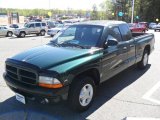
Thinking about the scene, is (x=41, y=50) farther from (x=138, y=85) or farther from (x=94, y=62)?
(x=138, y=85)

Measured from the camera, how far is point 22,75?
456 cm

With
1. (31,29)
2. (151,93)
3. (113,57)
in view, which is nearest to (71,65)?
(113,57)

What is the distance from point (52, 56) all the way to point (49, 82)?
76 centimetres

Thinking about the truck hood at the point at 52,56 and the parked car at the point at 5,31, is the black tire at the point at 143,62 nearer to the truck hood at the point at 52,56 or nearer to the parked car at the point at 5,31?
the truck hood at the point at 52,56

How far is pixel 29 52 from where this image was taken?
5.21m

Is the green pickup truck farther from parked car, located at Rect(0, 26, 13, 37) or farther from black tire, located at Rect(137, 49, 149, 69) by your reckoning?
parked car, located at Rect(0, 26, 13, 37)

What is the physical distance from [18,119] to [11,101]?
3.35 feet

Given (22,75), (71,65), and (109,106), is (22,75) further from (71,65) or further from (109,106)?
(109,106)

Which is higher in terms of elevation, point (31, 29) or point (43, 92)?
point (31, 29)

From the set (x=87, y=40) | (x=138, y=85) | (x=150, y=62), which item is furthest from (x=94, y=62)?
(x=150, y=62)

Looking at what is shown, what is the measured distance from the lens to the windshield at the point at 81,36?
555 cm

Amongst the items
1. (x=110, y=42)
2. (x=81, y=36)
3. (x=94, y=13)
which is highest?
(x=94, y=13)

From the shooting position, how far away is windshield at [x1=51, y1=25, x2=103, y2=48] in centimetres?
555

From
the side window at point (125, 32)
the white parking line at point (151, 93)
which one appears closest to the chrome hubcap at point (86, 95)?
the white parking line at point (151, 93)
